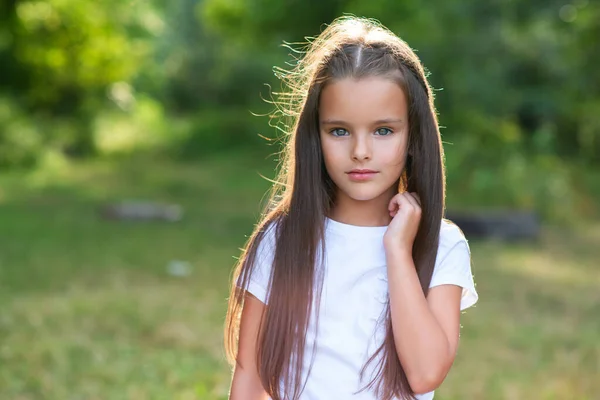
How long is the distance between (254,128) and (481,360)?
13872 mm

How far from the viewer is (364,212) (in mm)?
1894

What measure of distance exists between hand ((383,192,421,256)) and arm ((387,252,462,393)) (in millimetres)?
21

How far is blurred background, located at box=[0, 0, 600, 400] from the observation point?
4965 mm

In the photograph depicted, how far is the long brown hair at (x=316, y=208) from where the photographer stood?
179 centimetres

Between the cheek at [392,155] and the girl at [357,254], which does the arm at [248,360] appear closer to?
the girl at [357,254]

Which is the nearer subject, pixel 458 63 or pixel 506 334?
pixel 506 334

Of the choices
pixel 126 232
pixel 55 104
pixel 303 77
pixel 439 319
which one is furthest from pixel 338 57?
pixel 55 104

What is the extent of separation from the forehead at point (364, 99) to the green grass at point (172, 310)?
2.79 metres

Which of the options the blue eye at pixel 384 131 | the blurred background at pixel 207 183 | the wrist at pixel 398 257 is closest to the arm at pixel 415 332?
the wrist at pixel 398 257

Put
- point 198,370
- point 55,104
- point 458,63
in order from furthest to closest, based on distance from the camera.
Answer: point 55,104 < point 458,63 < point 198,370

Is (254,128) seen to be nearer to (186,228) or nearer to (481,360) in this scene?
(186,228)

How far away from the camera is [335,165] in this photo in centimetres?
182

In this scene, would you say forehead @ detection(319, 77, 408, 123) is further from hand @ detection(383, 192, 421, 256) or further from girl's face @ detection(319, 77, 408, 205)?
hand @ detection(383, 192, 421, 256)

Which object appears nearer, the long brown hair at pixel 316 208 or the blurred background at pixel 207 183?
the long brown hair at pixel 316 208
